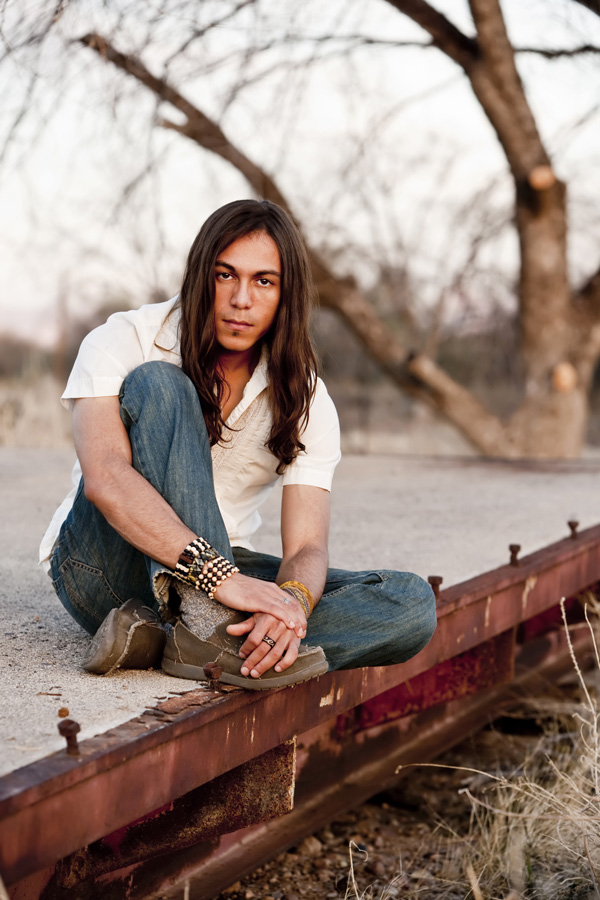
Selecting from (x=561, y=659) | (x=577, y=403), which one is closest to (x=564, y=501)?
(x=561, y=659)

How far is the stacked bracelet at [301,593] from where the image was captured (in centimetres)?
201

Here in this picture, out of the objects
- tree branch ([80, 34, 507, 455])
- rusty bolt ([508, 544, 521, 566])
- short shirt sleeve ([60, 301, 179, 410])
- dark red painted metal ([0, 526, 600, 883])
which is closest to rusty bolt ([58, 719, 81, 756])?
dark red painted metal ([0, 526, 600, 883])

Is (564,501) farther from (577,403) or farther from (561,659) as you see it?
(577,403)

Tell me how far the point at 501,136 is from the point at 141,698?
302 inches

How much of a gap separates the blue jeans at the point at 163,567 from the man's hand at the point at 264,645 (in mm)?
192

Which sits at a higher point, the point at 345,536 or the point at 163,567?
the point at 163,567

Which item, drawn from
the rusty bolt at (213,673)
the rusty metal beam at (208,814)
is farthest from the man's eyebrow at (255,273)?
the rusty metal beam at (208,814)

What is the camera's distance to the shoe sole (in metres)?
1.79

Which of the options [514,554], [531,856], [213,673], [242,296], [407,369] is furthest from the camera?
[407,369]

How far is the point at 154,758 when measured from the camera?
1550 millimetres

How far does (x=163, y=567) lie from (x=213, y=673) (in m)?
0.25

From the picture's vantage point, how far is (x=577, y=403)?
8.77 meters

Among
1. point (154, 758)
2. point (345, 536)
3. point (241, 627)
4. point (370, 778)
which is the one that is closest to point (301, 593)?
point (241, 627)

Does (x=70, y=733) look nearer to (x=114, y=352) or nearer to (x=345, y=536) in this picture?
(x=114, y=352)
